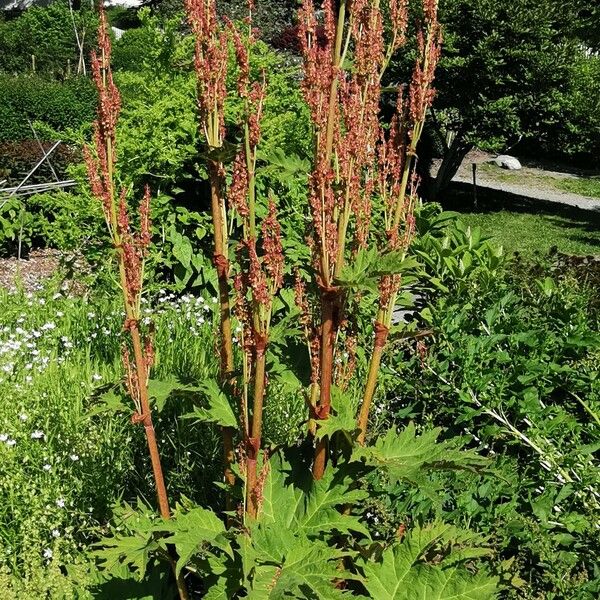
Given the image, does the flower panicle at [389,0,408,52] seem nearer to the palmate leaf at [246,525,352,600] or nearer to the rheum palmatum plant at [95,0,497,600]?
the rheum palmatum plant at [95,0,497,600]

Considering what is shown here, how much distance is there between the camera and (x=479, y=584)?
2236mm

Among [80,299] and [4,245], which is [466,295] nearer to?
[80,299]

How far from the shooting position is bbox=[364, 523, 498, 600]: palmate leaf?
7.33ft

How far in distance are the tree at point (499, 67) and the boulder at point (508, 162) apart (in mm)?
7816

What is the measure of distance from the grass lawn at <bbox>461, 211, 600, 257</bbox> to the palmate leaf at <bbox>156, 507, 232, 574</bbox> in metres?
9.77

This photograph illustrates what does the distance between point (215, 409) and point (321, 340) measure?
0.37 meters

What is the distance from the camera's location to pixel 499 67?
46.8ft

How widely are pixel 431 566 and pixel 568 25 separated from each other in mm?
14650

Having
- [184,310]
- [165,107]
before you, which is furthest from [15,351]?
[165,107]

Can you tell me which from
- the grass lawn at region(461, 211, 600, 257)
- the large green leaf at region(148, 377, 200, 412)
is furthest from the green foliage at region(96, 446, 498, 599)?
the grass lawn at region(461, 211, 600, 257)

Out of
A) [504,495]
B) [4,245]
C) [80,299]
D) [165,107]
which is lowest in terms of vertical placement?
[4,245]

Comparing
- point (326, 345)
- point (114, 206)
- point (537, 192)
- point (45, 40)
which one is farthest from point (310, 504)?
point (45, 40)

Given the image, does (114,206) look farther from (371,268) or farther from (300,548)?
(300,548)

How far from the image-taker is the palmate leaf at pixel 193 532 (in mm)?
2078
